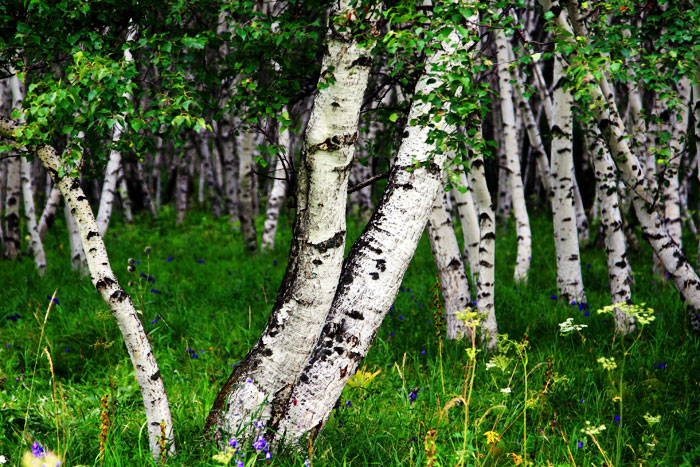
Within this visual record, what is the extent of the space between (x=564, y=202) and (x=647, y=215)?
1.44 meters

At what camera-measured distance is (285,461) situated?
2.68m

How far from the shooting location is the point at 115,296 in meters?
2.60

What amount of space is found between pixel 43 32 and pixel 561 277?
18.9ft

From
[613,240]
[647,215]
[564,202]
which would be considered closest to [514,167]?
[564,202]

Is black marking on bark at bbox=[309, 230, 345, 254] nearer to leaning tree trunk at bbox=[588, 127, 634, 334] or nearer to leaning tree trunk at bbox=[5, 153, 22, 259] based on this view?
leaning tree trunk at bbox=[588, 127, 634, 334]

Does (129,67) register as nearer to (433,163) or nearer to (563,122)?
(433,163)

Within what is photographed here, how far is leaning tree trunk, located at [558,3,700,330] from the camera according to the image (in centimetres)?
472

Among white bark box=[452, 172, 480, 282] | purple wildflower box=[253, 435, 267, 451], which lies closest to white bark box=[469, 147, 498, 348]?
white bark box=[452, 172, 480, 282]

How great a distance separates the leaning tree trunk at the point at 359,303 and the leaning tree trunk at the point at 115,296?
603 millimetres

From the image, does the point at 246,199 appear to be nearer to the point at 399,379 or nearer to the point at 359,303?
the point at 399,379

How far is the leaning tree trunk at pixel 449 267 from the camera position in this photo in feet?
16.6

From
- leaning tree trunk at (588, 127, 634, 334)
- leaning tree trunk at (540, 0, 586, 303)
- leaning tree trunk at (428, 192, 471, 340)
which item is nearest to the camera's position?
leaning tree trunk at (428, 192, 471, 340)

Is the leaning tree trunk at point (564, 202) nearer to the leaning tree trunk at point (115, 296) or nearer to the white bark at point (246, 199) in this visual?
the leaning tree trunk at point (115, 296)

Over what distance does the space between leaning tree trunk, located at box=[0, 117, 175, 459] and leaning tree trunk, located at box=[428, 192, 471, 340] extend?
300 cm
